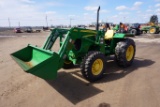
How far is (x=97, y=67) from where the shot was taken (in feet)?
18.7

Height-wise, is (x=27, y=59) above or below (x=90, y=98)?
above

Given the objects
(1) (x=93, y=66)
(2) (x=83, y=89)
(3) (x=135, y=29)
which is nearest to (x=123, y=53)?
(1) (x=93, y=66)

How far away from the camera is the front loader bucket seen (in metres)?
4.28

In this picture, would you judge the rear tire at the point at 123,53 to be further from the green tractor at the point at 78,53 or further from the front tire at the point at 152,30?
the front tire at the point at 152,30

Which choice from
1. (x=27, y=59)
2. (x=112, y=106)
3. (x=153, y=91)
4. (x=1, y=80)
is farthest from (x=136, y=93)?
(x=1, y=80)

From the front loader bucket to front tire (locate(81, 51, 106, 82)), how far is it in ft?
3.45

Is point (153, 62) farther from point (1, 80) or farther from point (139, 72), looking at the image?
point (1, 80)

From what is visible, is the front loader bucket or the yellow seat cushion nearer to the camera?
the front loader bucket

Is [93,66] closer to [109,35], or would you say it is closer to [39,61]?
[39,61]

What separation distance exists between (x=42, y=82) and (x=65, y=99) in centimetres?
143

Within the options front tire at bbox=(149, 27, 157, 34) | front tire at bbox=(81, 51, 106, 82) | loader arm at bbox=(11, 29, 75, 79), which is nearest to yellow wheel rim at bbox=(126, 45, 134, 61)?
front tire at bbox=(81, 51, 106, 82)

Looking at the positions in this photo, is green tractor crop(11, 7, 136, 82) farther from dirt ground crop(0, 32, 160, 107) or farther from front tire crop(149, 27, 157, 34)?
front tire crop(149, 27, 157, 34)

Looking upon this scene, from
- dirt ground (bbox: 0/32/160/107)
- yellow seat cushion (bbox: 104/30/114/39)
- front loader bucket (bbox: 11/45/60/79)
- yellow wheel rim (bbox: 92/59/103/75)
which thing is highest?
yellow seat cushion (bbox: 104/30/114/39)

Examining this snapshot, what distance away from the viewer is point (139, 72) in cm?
636
